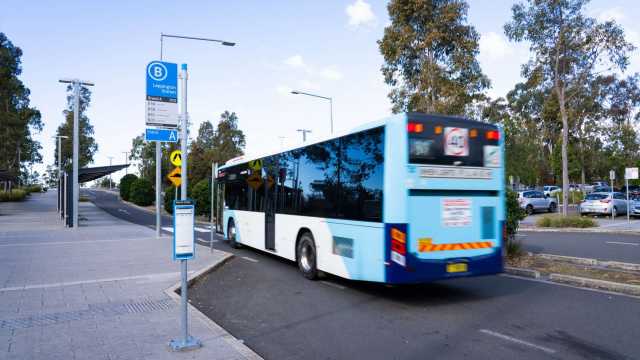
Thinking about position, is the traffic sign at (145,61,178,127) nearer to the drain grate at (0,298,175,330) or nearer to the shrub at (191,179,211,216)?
the drain grate at (0,298,175,330)

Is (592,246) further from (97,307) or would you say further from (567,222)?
(97,307)

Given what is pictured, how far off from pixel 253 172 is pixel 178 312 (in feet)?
21.5

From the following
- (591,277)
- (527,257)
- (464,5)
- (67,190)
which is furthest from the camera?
(67,190)

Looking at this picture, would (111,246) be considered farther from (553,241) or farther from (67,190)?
(553,241)

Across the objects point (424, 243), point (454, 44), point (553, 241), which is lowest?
point (553, 241)

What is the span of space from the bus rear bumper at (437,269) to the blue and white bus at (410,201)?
0.01 m

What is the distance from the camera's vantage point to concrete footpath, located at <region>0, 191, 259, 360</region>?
523cm

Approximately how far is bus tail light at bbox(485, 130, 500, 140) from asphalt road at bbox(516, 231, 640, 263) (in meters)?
6.46

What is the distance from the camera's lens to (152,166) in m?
57.5

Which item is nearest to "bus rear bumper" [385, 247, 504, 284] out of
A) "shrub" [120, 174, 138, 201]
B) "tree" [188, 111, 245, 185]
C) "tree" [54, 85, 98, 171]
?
"tree" [188, 111, 245, 185]

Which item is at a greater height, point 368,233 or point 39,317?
point 368,233

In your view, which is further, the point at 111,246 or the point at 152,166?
the point at 152,166

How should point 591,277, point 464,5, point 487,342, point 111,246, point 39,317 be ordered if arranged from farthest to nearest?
point 464,5
point 111,246
point 591,277
point 39,317
point 487,342

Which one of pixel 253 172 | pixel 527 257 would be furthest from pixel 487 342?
pixel 253 172
